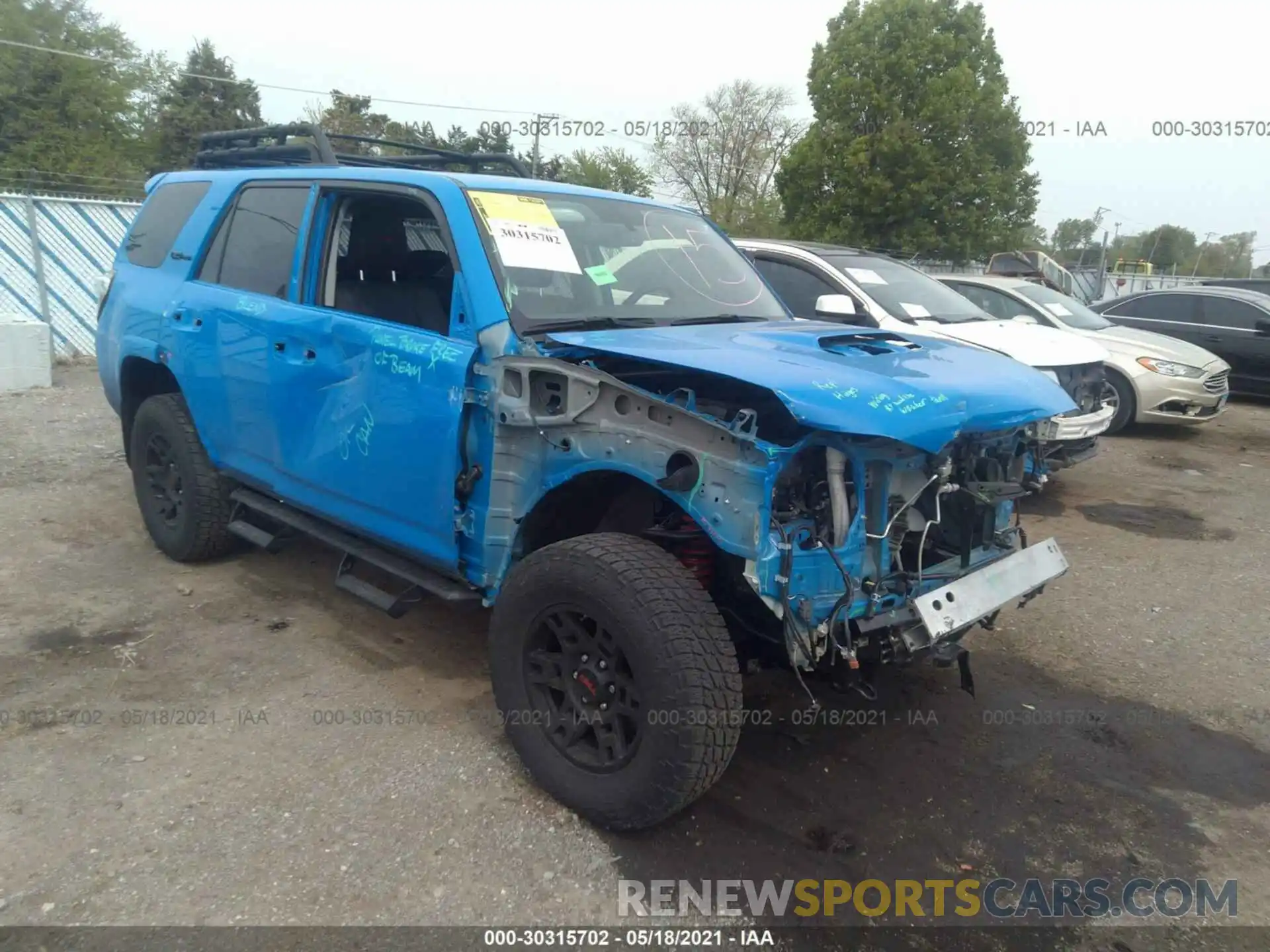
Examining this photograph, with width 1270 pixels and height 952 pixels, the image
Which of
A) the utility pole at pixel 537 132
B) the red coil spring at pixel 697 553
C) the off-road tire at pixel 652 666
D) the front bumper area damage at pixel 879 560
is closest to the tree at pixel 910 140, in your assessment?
the utility pole at pixel 537 132

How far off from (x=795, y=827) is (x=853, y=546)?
966 millimetres

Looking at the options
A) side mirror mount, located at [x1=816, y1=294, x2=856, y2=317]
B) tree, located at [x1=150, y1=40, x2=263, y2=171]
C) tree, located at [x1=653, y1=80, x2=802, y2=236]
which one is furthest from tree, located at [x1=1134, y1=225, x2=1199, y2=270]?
side mirror mount, located at [x1=816, y1=294, x2=856, y2=317]

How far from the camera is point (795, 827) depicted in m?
2.92

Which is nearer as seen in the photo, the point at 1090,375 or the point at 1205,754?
the point at 1205,754

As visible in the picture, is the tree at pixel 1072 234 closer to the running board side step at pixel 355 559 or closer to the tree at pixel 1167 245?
the tree at pixel 1167 245

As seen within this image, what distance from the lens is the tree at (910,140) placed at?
63.9 ft

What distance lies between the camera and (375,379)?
347 cm

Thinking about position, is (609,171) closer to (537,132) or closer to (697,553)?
(537,132)

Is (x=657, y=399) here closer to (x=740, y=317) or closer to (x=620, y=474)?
(x=620, y=474)

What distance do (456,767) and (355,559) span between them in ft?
4.23

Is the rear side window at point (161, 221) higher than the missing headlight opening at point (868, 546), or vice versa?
the rear side window at point (161, 221)

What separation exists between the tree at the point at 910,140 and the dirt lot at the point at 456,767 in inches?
640

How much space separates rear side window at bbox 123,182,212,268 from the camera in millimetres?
4828

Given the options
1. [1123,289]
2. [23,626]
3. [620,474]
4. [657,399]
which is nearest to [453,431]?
[620,474]
